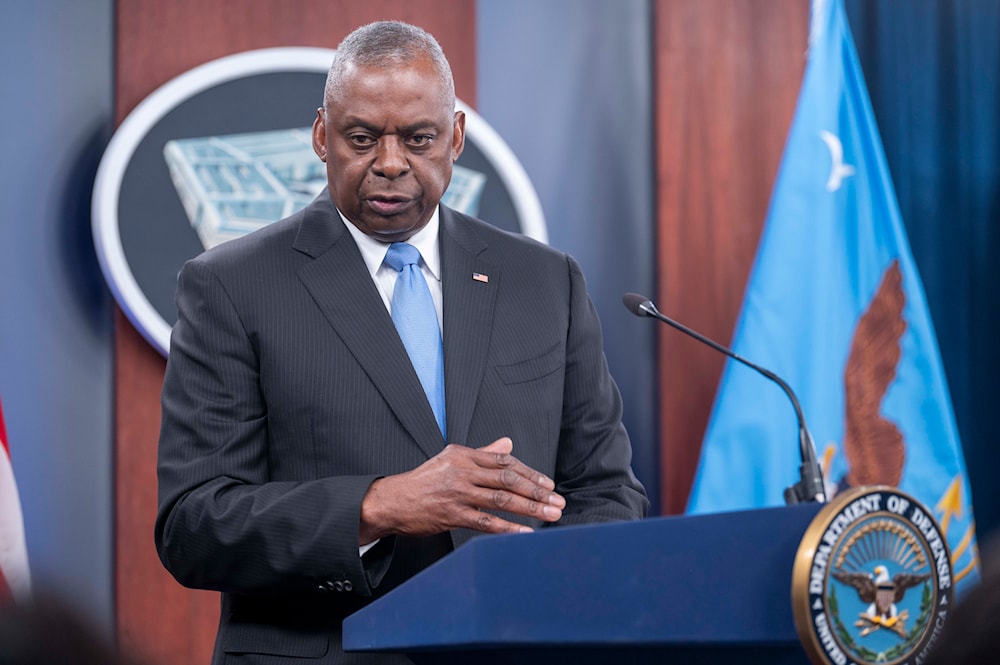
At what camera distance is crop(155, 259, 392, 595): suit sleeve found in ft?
4.98

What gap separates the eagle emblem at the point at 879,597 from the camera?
3.96ft

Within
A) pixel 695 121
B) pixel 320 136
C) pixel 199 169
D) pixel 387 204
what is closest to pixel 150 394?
pixel 199 169

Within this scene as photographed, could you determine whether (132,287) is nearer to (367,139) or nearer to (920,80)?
(367,139)

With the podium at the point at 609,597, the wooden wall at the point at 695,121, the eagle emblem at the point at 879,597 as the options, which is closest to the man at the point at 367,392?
the podium at the point at 609,597

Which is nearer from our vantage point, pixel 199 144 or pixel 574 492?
pixel 574 492

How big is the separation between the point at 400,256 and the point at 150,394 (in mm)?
1324

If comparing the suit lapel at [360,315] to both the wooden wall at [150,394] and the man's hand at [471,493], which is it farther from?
the wooden wall at [150,394]

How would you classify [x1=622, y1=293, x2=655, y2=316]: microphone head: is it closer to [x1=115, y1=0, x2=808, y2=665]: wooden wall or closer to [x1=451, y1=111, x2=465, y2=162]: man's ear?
[x1=451, y1=111, x2=465, y2=162]: man's ear

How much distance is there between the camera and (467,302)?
1.87 metres

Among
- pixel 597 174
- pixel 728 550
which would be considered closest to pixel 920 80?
pixel 597 174

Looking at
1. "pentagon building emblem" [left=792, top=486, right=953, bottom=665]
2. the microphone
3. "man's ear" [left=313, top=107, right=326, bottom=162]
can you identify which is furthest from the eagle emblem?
"man's ear" [left=313, top=107, right=326, bottom=162]

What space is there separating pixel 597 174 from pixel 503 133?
304 mm

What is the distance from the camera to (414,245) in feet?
6.26

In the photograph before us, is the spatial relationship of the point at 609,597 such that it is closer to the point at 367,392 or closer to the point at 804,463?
the point at 367,392
